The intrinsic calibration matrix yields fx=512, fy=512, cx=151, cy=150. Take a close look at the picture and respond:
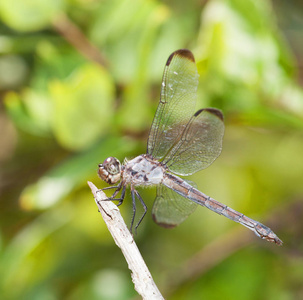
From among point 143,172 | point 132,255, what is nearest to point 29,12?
point 143,172

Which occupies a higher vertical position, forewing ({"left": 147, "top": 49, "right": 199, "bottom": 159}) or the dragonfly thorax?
forewing ({"left": 147, "top": 49, "right": 199, "bottom": 159})

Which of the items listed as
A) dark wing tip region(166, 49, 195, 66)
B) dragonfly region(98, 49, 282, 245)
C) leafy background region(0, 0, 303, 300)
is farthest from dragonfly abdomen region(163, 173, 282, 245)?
dark wing tip region(166, 49, 195, 66)

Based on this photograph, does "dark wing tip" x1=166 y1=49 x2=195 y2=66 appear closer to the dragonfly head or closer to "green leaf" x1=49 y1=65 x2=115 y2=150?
"green leaf" x1=49 y1=65 x2=115 y2=150

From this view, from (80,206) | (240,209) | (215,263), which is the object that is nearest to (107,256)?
(80,206)

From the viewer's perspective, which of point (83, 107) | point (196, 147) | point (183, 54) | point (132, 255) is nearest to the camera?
point (132, 255)

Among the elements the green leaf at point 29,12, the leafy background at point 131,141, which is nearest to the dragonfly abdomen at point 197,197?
the leafy background at point 131,141

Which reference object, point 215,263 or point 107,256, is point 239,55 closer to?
point 215,263

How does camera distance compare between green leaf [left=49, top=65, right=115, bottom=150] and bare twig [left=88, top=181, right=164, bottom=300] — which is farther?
green leaf [left=49, top=65, right=115, bottom=150]

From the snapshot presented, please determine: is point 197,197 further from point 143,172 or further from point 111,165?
point 111,165

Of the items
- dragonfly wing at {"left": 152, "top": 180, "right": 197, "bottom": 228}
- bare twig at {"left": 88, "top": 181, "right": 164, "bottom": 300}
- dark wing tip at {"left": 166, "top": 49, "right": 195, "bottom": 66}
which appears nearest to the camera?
bare twig at {"left": 88, "top": 181, "right": 164, "bottom": 300}
